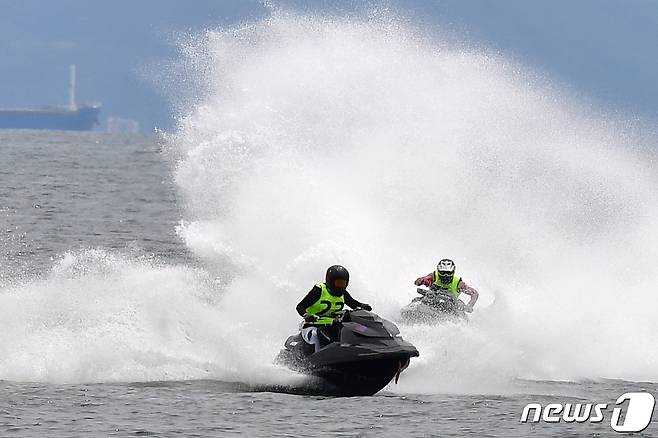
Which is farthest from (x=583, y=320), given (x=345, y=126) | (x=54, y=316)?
(x=345, y=126)

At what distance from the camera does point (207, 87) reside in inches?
1642

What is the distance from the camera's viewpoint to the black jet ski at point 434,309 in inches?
1024

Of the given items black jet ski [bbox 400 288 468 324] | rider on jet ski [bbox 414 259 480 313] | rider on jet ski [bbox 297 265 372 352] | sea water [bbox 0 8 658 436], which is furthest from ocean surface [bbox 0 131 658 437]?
rider on jet ski [bbox 414 259 480 313]

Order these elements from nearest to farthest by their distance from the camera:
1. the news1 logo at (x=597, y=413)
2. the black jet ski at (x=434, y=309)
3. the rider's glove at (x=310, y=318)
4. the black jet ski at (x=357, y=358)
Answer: the news1 logo at (x=597, y=413) → the black jet ski at (x=357, y=358) → the rider's glove at (x=310, y=318) → the black jet ski at (x=434, y=309)

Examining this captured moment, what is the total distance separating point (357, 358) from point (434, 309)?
5.00 m

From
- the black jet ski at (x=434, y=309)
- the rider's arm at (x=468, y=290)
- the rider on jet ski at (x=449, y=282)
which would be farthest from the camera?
the rider on jet ski at (x=449, y=282)

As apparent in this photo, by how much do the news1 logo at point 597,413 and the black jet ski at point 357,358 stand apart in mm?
2189

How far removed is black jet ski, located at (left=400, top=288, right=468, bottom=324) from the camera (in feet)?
85.4

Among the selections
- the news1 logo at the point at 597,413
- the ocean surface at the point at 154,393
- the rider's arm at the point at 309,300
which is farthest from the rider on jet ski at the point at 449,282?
the news1 logo at the point at 597,413

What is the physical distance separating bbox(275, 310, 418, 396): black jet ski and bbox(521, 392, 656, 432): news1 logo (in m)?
2.19

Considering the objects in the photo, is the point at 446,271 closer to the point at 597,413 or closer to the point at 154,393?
the point at 597,413

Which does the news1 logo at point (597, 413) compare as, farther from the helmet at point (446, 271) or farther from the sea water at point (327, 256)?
the helmet at point (446, 271)

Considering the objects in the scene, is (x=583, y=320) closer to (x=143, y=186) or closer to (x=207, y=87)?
(x=207, y=87)

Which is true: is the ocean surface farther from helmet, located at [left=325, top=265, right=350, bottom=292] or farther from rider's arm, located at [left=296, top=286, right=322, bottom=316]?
helmet, located at [left=325, top=265, right=350, bottom=292]
